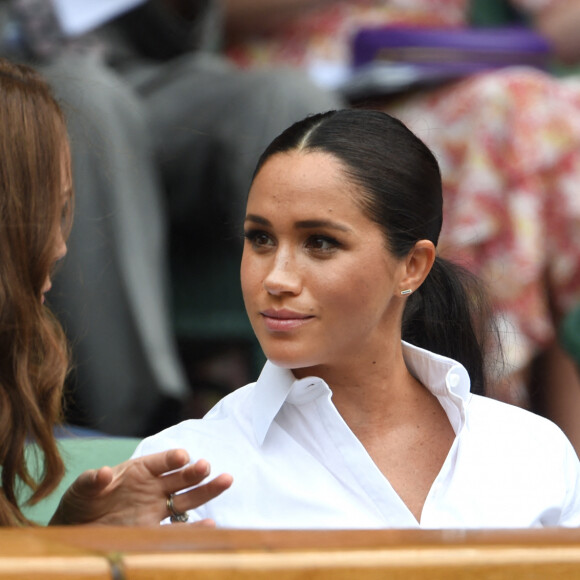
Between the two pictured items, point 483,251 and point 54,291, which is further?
point 483,251

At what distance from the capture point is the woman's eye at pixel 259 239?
3.18ft

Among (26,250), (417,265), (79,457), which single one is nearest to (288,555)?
(417,265)

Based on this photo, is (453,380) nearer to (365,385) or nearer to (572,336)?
(365,385)

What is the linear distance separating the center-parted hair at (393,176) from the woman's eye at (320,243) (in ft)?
0.15

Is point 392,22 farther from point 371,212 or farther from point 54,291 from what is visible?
point 371,212

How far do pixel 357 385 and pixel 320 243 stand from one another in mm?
161

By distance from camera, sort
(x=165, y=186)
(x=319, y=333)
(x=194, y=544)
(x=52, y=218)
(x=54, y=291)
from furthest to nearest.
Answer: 1. (x=165, y=186)
2. (x=54, y=291)
3. (x=52, y=218)
4. (x=319, y=333)
5. (x=194, y=544)

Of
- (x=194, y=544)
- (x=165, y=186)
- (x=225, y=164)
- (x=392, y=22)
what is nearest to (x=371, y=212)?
(x=194, y=544)

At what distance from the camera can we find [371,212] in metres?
0.98

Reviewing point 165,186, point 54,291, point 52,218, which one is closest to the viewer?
point 52,218

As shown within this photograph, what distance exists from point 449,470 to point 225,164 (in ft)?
3.21

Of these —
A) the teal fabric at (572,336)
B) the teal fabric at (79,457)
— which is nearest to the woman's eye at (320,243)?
the teal fabric at (79,457)

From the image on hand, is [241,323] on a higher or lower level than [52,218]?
lower

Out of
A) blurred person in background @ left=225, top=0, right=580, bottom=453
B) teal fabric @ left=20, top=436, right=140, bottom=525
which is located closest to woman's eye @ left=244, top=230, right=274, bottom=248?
teal fabric @ left=20, top=436, right=140, bottom=525
